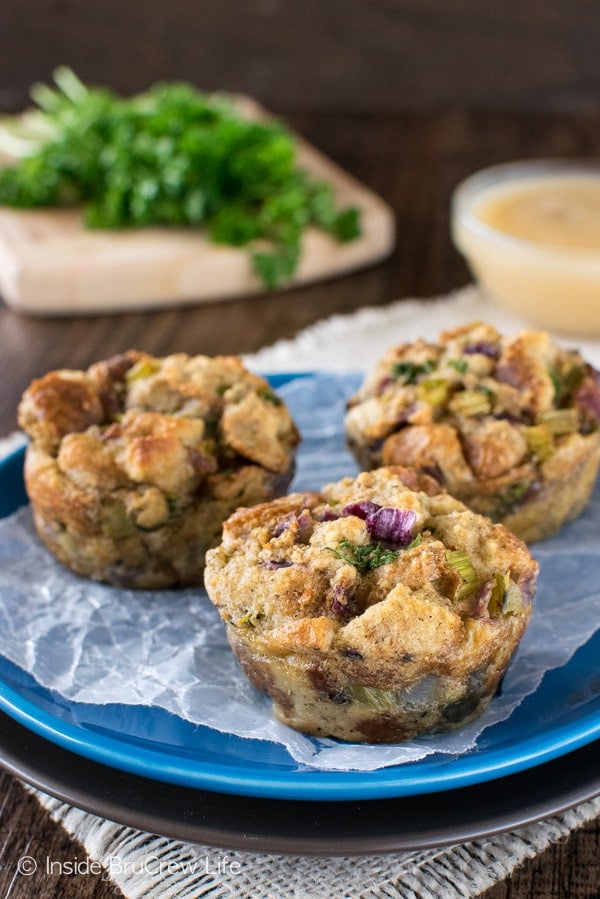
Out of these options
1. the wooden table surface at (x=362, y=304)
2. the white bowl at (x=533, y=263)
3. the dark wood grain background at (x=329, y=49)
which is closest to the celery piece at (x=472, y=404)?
the wooden table surface at (x=362, y=304)

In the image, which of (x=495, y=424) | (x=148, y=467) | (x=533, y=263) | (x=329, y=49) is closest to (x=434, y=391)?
(x=495, y=424)

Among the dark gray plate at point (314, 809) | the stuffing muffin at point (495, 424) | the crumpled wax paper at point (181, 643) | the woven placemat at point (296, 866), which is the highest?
the stuffing muffin at point (495, 424)

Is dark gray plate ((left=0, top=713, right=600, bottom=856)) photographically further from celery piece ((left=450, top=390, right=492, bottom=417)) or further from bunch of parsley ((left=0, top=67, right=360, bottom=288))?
bunch of parsley ((left=0, top=67, right=360, bottom=288))

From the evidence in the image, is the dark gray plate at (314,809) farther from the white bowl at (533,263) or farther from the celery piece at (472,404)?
the white bowl at (533,263)

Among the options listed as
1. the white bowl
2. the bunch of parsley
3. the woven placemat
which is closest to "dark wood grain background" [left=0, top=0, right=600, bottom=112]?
the bunch of parsley

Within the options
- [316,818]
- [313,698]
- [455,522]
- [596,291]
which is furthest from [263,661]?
[596,291]

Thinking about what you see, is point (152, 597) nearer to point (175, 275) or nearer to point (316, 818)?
point (316, 818)
